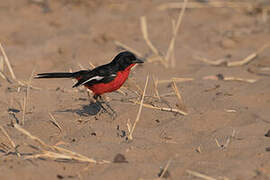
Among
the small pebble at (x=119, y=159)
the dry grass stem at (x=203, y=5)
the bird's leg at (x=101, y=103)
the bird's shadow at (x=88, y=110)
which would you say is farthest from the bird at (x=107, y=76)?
the dry grass stem at (x=203, y=5)

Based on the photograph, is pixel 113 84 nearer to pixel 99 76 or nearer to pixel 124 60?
pixel 99 76

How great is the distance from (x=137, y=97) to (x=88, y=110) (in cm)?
63

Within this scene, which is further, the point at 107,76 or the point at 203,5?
the point at 203,5

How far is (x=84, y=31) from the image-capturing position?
9.62m

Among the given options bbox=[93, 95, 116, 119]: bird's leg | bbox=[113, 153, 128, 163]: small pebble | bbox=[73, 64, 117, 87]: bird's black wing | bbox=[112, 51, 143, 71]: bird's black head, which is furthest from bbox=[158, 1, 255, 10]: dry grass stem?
bbox=[113, 153, 128, 163]: small pebble

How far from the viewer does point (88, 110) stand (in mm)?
5738

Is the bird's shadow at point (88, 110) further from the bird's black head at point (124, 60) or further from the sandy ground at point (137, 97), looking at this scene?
the bird's black head at point (124, 60)

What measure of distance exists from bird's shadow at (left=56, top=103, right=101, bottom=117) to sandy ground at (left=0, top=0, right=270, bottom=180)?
38 mm

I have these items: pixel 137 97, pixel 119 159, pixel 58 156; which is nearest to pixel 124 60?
pixel 137 97

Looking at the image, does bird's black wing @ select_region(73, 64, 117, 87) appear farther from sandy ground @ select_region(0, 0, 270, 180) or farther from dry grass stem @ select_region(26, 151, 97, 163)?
dry grass stem @ select_region(26, 151, 97, 163)

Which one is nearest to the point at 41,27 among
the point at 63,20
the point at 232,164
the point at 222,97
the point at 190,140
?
the point at 63,20

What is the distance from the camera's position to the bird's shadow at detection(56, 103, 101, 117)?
18.4ft

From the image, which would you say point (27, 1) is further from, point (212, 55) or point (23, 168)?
point (23, 168)

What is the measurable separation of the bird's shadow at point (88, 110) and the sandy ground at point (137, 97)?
1.5 inches
